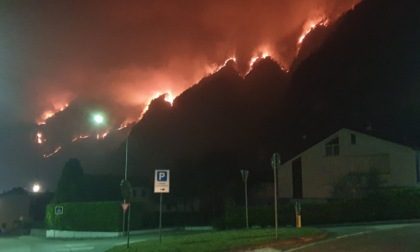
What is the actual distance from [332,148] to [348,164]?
2.73 metres

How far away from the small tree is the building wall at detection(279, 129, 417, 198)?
2168cm

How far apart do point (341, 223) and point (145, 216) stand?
18942 mm

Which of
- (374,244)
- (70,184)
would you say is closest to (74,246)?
(374,244)

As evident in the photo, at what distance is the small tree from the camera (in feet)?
177

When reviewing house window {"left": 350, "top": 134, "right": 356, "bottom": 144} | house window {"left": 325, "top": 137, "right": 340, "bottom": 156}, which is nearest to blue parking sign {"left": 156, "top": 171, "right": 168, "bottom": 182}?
house window {"left": 350, "top": 134, "right": 356, "bottom": 144}

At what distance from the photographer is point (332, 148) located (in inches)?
1980

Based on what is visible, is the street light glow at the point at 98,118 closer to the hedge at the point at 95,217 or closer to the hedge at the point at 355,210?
the hedge at the point at 355,210

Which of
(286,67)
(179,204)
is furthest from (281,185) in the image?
(286,67)

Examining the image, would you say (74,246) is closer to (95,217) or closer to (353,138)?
(95,217)

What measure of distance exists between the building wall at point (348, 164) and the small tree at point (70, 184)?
21.7m

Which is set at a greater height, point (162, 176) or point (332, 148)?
point (332, 148)

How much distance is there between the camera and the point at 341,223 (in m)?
31.8

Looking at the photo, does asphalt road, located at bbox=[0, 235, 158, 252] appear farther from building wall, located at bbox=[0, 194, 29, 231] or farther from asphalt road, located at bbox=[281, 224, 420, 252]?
building wall, located at bbox=[0, 194, 29, 231]

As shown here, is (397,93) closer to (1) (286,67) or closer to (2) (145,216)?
(1) (286,67)
